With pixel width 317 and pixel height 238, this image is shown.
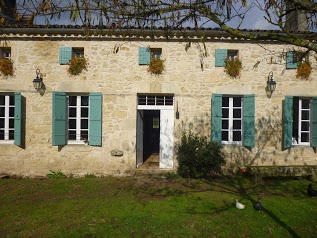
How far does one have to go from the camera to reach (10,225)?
4.14m

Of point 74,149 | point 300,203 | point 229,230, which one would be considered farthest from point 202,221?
point 74,149

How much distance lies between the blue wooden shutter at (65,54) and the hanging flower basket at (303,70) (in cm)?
753

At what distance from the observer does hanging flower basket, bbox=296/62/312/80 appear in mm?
7621

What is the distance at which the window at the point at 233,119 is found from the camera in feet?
24.6

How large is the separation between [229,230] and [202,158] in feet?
10.0

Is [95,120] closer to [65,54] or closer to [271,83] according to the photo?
[65,54]

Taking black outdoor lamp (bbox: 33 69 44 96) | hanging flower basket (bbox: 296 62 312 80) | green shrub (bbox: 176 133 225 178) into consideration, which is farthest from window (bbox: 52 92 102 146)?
hanging flower basket (bbox: 296 62 312 80)

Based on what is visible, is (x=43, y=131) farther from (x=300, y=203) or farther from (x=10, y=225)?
(x=300, y=203)

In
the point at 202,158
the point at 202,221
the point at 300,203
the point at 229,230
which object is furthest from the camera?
the point at 202,158

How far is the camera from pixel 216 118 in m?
7.46

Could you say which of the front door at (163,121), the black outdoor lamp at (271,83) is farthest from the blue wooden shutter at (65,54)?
the black outdoor lamp at (271,83)

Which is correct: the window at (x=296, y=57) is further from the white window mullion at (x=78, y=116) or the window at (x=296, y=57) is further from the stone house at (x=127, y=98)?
the white window mullion at (x=78, y=116)

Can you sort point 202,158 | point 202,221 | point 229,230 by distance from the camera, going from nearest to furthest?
point 229,230
point 202,221
point 202,158

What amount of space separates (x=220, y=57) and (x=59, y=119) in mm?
5569
